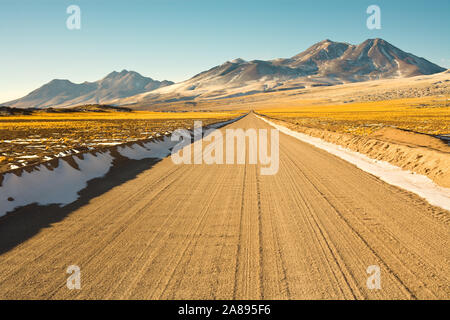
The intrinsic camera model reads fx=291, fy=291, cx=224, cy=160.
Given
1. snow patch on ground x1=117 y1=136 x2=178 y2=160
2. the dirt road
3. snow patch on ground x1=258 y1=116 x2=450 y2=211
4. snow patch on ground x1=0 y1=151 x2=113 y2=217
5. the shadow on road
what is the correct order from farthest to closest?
snow patch on ground x1=117 y1=136 x2=178 y2=160, snow patch on ground x1=258 y1=116 x2=450 y2=211, snow patch on ground x1=0 y1=151 x2=113 y2=217, the shadow on road, the dirt road

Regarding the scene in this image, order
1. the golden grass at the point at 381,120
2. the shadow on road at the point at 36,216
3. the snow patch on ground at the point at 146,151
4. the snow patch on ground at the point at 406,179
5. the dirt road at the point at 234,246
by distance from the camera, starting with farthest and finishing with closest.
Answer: the golden grass at the point at 381,120, the snow patch on ground at the point at 146,151, the snow patch on ground at the point at 406,179, the shadow on road at the point at 36,216, the dirt road at the point at 234,246

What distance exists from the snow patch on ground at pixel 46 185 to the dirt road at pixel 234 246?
22.3 inches

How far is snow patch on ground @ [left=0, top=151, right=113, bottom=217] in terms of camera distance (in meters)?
6.01

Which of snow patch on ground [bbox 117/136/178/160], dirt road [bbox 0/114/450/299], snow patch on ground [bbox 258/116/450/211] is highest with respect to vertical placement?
snow patch on ground [bbox 117/136/178/160]

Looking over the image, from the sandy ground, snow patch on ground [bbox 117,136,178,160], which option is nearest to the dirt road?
the sandy ground

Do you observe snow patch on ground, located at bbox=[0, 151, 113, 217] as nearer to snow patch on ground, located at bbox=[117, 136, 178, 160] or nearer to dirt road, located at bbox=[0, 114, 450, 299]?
dirt road, located at bbox=[0, 114, 450, 299]

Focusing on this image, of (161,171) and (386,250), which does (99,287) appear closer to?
(386,250)

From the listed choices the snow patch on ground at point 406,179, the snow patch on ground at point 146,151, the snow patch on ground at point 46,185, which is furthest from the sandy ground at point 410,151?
the snow patch on ground at point 146,151

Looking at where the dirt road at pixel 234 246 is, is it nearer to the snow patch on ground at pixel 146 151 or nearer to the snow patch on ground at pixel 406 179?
the snow patch on ground at pixel 406 179

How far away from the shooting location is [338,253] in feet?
12.2

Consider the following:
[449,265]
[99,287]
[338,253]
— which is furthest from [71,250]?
[449,265]

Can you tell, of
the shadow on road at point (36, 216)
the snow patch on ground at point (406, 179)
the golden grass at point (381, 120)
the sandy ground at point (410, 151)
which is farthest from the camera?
the golden grass at point (381, 120)

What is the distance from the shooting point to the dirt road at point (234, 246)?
119 inches

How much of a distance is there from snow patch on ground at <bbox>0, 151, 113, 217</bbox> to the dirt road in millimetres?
567
